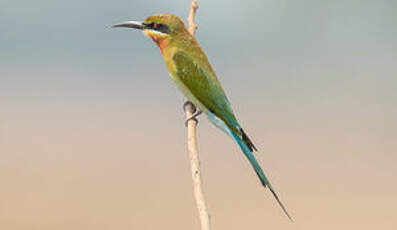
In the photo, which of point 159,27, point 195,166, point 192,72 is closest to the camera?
point 195,166

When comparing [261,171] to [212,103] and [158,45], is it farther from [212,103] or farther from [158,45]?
[158,45]

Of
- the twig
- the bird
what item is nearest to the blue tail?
the bird

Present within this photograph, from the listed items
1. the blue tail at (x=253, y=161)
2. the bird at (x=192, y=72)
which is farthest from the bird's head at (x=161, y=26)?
the blue tail at (x=253, y=161)

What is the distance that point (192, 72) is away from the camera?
4.23 feet

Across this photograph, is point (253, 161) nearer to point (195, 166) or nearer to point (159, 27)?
point (195, 166)

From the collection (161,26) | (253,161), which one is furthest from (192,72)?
(253,161)

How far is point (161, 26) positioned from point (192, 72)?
0.62 ft

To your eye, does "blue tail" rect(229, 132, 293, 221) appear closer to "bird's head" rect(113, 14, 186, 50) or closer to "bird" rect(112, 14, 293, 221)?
"bird" rect(112, 14, 293, 221)

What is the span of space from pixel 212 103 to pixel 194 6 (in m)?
0.30

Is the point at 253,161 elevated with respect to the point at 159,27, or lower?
lower

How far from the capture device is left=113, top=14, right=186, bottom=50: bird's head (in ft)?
3.71

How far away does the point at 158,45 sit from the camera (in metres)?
1.23

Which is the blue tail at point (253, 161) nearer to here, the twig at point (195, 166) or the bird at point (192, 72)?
the bird at point (192, 72)

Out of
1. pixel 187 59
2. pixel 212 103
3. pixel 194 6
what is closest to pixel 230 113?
pixel 212 103
